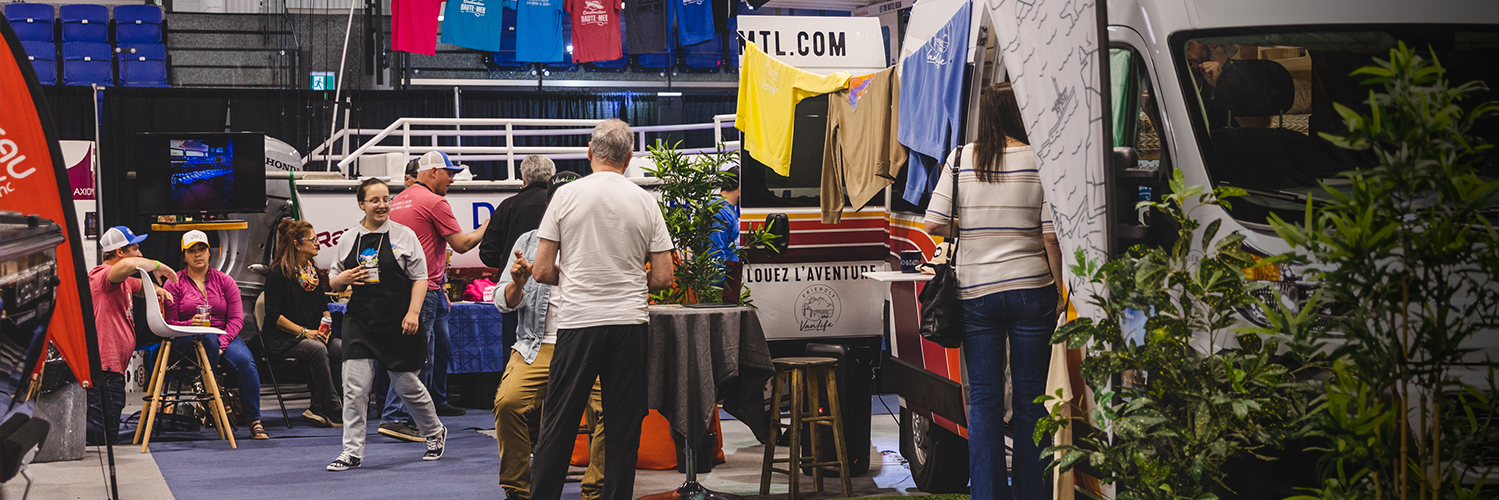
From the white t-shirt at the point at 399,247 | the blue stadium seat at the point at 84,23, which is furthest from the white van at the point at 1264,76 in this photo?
the blue stadium seat at the point at 84,23

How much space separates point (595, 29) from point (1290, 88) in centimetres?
1142

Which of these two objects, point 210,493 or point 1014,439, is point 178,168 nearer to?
point 210,493

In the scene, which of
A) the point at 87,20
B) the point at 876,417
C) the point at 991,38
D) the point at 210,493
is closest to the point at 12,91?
the point at 210,493

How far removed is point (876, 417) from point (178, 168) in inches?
203

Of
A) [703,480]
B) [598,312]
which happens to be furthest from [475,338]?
[598,312]

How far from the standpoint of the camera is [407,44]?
541 inches

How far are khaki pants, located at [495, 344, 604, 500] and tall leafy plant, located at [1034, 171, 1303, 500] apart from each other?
2.22 metres

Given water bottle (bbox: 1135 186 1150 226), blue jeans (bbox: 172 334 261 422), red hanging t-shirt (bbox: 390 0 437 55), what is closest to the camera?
water bottle (bbox: 1135 186 1150 226)

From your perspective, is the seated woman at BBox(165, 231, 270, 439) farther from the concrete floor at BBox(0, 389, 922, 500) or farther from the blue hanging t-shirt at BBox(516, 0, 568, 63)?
the blue hanging t-shirt at BBox(516, 0, 568, 63)

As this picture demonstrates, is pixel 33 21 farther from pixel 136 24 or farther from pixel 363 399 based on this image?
pixel 363 399

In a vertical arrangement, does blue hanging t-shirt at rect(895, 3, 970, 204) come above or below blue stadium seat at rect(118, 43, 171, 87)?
below

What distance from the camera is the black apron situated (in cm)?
595

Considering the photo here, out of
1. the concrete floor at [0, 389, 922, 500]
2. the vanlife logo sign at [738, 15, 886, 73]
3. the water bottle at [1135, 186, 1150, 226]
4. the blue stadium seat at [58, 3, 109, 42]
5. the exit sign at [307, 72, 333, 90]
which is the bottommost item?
the concrete floor at [0, 389, 922, 500]

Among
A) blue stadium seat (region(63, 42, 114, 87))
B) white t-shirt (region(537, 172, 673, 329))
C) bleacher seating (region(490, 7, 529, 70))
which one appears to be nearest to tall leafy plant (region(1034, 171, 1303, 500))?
white t-shirt (region(537, 172, 673, 329))
